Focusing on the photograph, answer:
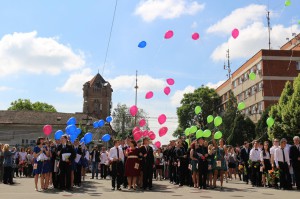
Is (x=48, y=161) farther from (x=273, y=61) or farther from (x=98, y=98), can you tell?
(x=98, y=98)

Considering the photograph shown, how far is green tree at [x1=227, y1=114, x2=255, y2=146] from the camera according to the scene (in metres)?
52.4

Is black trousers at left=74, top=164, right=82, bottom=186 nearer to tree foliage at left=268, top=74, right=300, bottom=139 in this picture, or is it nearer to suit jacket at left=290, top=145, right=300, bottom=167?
suit jacket at left=290, top=145, right=300, bottom=167

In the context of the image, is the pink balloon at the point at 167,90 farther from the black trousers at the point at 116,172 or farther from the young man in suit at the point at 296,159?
the young man in suit at the point at 296,159

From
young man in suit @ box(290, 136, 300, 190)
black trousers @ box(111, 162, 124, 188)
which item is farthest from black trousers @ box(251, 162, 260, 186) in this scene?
black trousers @ box(111, 162, 124, 188)

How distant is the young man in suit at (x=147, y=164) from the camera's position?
15.1 m

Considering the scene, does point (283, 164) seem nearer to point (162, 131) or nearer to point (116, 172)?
point (116, 172)

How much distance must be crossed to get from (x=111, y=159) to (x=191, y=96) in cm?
6279

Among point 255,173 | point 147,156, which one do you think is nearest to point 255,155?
point 255,173

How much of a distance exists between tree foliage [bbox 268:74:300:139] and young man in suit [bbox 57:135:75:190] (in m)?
26.9

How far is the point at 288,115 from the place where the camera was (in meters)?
36.1

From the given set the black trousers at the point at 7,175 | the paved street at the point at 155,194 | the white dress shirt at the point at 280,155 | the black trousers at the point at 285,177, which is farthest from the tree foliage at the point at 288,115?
the black trousers at the point at 7,175

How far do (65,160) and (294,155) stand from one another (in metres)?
9.24

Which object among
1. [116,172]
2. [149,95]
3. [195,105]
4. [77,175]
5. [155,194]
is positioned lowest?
[155,194]

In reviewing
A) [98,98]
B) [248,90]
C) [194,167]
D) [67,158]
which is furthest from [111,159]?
[98,98]
